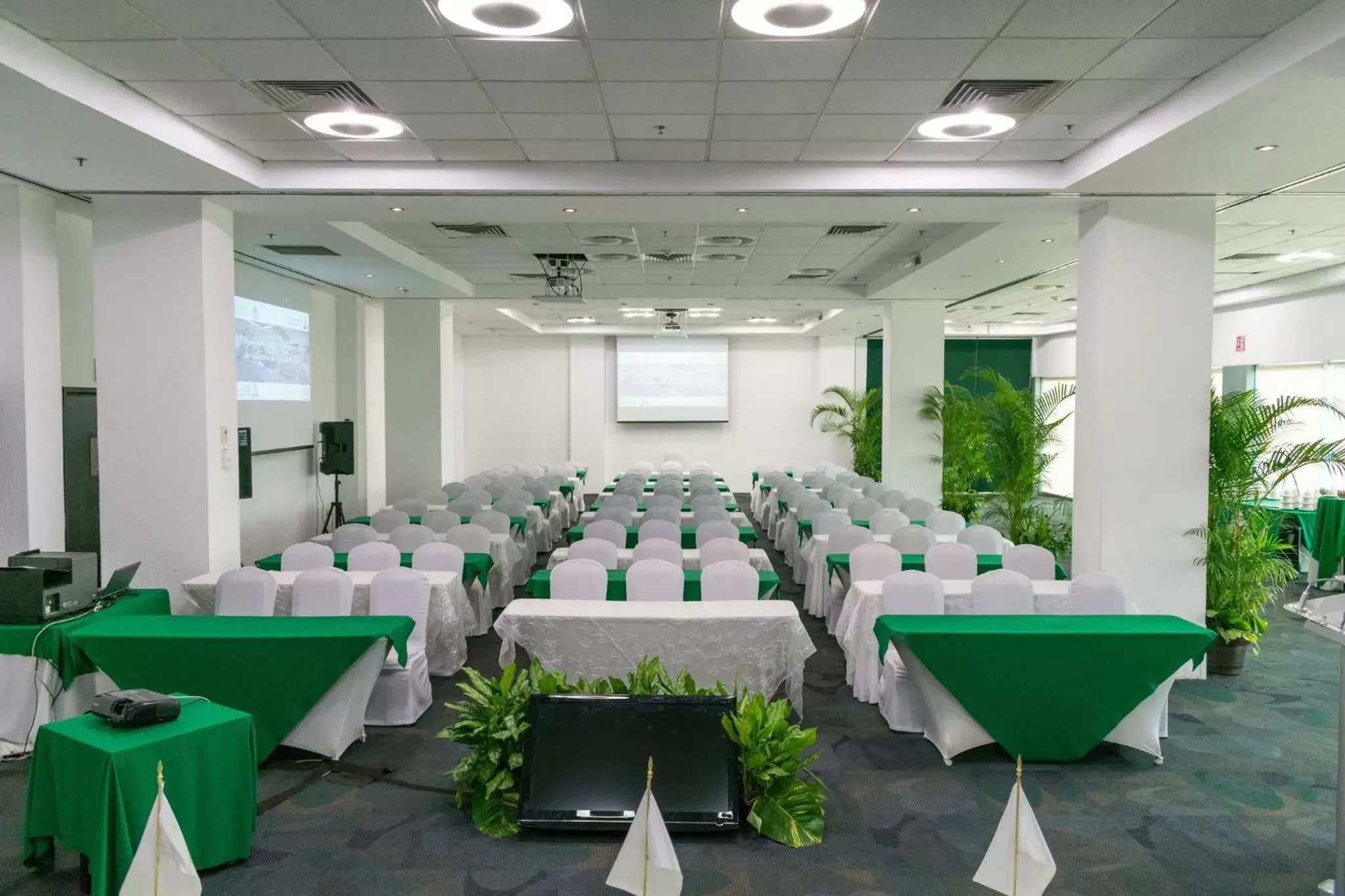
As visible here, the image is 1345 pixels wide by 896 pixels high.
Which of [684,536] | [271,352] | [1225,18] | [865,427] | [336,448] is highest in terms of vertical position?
[1225,18]

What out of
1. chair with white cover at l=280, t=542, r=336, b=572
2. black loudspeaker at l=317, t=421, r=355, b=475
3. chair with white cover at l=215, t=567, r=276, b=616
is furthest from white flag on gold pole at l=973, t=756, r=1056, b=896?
black loudspeaker at l=317, t=421, r=355, b=475

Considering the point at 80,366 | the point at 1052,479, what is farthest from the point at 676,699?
the point at 1052,479

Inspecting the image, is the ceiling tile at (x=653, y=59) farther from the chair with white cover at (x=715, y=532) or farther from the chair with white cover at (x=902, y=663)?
the chair with white cover at (x=715, y=532)

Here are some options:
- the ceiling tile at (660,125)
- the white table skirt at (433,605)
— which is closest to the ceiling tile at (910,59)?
the ceiling tile at (660,125)

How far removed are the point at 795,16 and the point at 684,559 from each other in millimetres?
4739

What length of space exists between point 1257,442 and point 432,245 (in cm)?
831

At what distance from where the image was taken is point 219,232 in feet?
23.9

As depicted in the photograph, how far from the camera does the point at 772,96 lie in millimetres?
5426

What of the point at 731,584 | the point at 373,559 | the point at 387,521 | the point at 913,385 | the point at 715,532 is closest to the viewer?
the point at 731,584

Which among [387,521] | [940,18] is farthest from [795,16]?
[387,521]

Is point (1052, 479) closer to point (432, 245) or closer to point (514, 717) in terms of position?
point (432, 245)

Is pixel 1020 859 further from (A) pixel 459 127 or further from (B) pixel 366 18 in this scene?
(A) pixel 459 127

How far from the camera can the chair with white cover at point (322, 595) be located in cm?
625

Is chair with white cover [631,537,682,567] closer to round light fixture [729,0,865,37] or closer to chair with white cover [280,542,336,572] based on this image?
chair with white cover [280,542,336,572]
